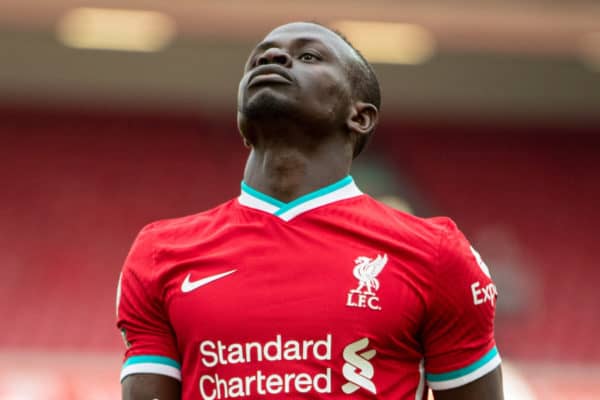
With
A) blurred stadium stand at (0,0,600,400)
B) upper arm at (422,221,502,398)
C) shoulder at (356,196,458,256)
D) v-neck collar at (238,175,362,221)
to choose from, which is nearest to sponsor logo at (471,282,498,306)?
upper arm at (422,221,502,398)

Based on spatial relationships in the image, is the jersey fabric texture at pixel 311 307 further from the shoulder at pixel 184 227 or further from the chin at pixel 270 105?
the chin at pixel 270 105

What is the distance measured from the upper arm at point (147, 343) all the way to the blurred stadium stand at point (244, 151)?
8264 mm

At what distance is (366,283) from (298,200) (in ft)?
0.93

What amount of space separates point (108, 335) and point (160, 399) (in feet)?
30.2

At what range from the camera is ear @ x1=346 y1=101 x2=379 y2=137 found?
274 cm

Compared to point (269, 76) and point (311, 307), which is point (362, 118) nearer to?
point (269, 76)

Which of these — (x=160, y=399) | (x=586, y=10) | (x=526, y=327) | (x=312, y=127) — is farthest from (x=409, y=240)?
(x=526, y=327)

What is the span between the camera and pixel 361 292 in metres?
2.45

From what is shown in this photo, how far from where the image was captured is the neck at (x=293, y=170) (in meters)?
2.65

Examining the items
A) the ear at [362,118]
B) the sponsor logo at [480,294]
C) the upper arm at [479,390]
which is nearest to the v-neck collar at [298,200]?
the ear at [362,118]

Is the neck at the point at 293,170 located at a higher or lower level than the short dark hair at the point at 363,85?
lower

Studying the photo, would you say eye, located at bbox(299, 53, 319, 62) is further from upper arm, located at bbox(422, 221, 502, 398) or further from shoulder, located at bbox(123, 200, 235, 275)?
upper arm, located at bbox(422, 221, 502, 398)

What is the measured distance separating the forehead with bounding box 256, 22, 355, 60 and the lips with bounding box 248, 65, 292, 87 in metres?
0.12

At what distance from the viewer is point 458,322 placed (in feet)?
8.11
